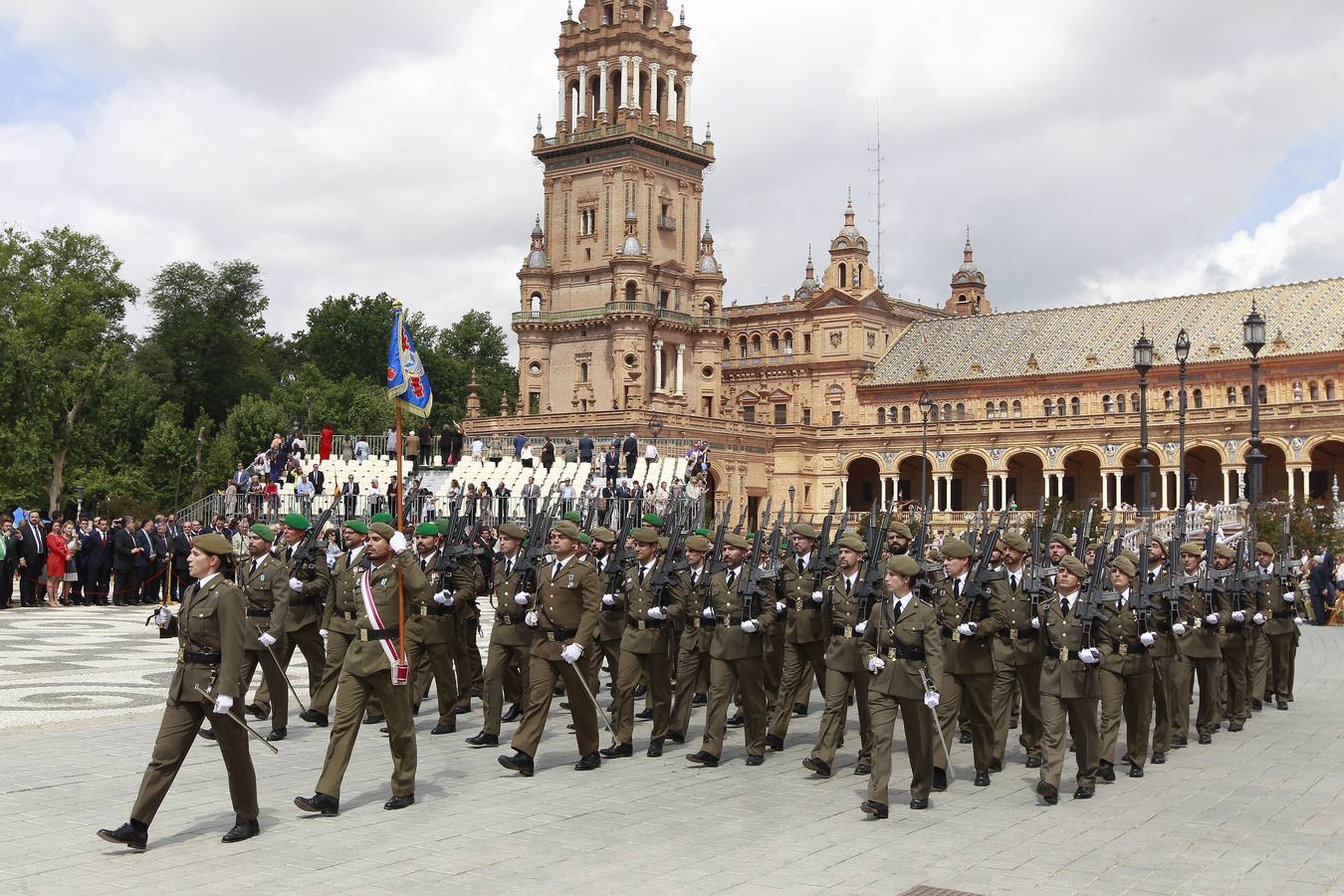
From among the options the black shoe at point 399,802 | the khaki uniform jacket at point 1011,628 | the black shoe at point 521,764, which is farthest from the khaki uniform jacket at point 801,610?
the black shoe at point 399,802

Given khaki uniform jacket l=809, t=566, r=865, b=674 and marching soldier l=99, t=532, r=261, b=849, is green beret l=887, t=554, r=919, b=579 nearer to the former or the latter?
khaki uniform jacket l=809, t=566, r=865, b=674

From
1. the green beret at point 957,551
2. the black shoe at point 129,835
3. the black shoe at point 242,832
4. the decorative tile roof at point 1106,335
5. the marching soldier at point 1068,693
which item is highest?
the decorative tile roof at point 1106,335

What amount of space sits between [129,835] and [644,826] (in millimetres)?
3422

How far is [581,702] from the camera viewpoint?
12.6 metres

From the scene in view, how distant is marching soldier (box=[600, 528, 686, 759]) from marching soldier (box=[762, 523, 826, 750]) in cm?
104

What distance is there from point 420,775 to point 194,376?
8081 centimetres

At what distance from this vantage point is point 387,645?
1095 centimetres

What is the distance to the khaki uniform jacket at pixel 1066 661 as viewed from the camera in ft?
39.4

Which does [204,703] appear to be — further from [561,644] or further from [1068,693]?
[1068,693]

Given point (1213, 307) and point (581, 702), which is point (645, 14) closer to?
point (1213, 307)

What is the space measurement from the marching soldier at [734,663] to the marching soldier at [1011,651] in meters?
2.09

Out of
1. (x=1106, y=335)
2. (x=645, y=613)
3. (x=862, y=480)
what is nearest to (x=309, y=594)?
(x=645, y=613)

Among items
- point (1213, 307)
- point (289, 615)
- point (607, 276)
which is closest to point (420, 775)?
point (289, 615)

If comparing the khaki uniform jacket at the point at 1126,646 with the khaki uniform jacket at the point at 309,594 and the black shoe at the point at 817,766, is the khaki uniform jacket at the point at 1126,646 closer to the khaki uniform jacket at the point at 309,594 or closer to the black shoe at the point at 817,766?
the black shoe at the point at 817,766
